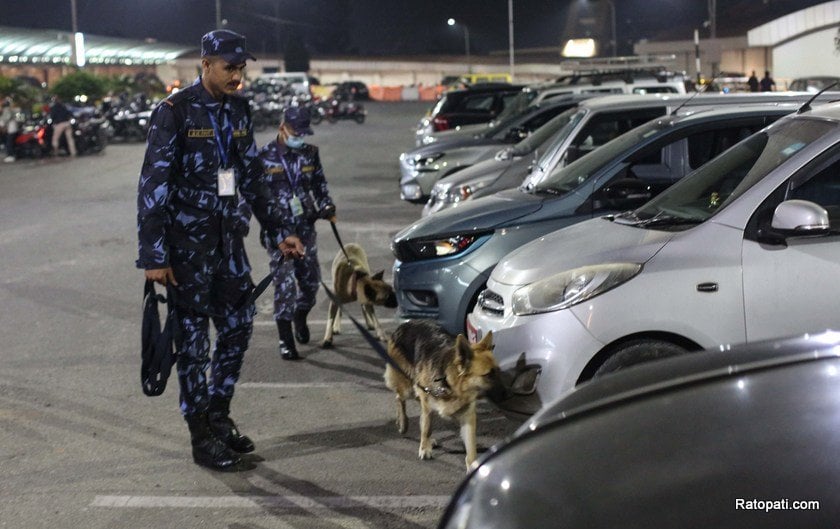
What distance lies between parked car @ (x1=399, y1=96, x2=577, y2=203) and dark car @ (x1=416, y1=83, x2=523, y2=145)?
529 cm

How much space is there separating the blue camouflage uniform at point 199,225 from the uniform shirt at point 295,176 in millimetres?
2116

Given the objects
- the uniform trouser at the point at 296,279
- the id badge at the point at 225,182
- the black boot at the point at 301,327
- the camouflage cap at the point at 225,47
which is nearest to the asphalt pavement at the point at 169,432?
the black boot at the point at 301,327

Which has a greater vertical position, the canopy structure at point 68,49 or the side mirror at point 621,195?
the canopy structure at point 68,49

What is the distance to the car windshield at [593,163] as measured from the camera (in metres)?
7.19

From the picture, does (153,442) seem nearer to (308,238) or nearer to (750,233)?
(308,238)

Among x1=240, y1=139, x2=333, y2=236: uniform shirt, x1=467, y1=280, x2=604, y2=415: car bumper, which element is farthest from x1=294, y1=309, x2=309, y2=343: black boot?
x1=467, y1=280, x2=604, y2=415: car bumper

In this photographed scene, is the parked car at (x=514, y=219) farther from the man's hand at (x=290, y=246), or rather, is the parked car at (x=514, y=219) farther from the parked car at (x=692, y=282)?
the man's hand at (x=290, y=246)

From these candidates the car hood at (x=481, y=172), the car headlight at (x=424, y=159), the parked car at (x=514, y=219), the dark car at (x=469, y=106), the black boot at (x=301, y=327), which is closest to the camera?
the parked car at (x=514, y=219)

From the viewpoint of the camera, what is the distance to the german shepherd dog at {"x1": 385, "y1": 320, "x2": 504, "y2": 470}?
5184 millimetres

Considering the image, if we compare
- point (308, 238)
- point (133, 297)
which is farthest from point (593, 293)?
point (133, 297)

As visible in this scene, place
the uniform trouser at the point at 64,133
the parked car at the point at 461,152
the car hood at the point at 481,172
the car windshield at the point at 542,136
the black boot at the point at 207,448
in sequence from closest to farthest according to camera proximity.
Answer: the black boot at the point at 207,448, the car hood at the point at 481,172, the car windshield at the point at 542,136, the parked car at the point at 461,152, the uniform trouser at the point at 64,133

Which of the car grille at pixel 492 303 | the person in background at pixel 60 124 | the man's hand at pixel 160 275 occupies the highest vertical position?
the person in background at pixel 60 124

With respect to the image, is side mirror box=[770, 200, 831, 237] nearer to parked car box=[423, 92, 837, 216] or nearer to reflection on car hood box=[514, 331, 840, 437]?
reflection on car hood box=[514, 331, 840, 437]

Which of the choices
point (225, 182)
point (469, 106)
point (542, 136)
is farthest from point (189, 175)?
point (469, 106)
